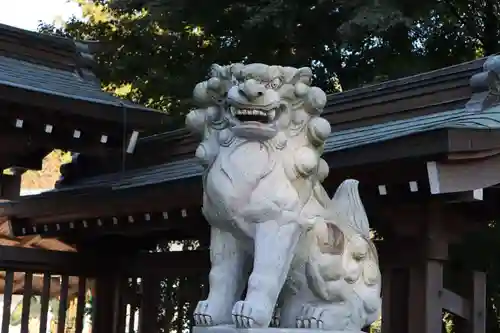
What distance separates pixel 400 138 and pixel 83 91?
307cm

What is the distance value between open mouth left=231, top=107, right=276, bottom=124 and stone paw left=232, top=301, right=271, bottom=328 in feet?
2.31

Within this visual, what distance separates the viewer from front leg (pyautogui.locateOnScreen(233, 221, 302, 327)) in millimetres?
2992

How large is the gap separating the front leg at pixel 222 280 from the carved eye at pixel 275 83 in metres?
0.61

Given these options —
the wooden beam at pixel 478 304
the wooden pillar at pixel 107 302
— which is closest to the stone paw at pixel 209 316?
the wooden beam at pixel 478 304

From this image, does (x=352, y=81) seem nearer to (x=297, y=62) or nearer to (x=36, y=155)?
(x=297, y=62)

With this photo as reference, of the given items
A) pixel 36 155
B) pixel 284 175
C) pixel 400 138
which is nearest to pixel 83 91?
pixel 36 155

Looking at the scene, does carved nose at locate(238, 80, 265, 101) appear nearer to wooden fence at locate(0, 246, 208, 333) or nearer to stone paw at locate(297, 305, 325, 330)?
stone paw at locate(297, 305, 325, 330)

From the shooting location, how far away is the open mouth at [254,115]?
10.2ft

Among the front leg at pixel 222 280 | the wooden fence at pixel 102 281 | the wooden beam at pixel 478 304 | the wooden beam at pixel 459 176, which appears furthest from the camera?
the wooden fence at pixel 102 281

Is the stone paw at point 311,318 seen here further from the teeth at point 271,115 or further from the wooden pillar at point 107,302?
the wooden pillar at point 107,302

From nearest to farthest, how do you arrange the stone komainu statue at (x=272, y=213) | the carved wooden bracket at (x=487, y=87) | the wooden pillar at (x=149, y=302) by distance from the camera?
1. the stone komainu statue at (x=272, y=213)
2. the carved wooden bracket at (x=487, y=87)
3. the wooden pillar at (x=149, y=302)

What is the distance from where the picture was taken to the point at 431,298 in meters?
4.78

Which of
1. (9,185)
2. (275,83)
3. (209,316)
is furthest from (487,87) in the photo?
(9,185)

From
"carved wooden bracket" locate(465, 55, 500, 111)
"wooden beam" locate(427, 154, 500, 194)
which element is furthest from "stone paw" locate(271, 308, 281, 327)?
"carved wooden bracket" locate(465, 55, 500, 111)
